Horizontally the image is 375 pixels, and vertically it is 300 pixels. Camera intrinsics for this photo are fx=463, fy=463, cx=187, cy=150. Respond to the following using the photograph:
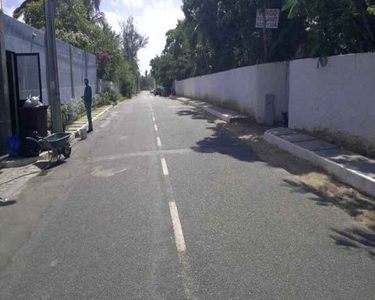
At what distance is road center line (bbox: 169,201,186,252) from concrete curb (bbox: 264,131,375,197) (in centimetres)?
332

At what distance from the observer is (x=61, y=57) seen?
21.9 metres

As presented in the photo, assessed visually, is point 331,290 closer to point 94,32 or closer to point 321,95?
point 321,95

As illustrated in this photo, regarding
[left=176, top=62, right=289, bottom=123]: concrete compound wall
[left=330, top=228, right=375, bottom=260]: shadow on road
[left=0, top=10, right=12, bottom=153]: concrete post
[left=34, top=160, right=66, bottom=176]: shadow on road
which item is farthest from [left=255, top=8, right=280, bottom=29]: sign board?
[left=330, top=228, right=375, bottom=260]: shadow on road

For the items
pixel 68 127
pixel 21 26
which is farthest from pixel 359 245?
pixel 68 127

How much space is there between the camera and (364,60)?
34.4 feet

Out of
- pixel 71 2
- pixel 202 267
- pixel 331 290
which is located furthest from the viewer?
pixel 71 2

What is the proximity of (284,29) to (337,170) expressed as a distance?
1185 cm

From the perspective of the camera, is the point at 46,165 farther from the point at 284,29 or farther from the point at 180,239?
the point at 284,29

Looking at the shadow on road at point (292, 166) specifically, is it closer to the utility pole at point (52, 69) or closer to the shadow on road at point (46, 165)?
the shadow on road at point (46, 165)

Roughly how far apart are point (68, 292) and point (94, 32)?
131ft

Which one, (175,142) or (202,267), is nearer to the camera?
(202,267)

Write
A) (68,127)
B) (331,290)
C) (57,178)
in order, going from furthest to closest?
1. (68,127)
2. (57,178)
3. (331,290)

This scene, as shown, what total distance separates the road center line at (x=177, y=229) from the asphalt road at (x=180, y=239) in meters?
0.01

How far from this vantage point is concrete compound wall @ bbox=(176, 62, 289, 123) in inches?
711
